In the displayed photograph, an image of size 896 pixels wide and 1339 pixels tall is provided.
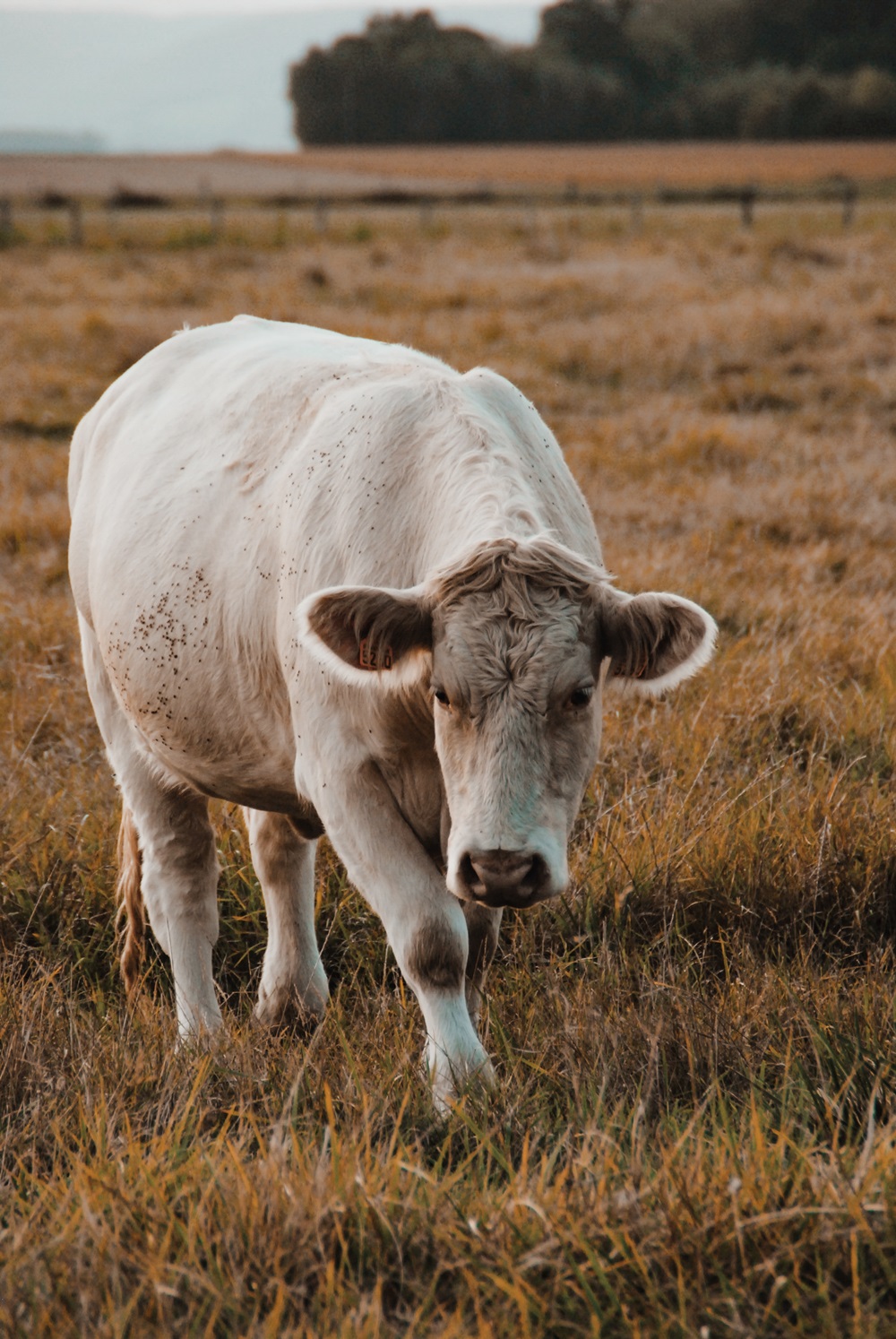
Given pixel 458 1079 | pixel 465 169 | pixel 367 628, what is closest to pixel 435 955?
pixel 458 1079

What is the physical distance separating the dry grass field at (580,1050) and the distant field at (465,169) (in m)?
41.6

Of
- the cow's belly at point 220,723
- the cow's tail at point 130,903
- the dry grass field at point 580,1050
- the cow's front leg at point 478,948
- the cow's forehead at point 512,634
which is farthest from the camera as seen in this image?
the cow's tail at point 130,903

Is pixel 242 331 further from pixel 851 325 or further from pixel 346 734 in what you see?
pixel 851 325

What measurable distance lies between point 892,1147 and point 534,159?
7572 cm

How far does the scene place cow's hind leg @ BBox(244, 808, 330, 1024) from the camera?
365 cm

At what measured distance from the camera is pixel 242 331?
4.29m

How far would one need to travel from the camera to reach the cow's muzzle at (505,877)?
2.47 meters

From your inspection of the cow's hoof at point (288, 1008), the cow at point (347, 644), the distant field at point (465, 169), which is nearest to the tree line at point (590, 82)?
the distant field at point (465, 169)

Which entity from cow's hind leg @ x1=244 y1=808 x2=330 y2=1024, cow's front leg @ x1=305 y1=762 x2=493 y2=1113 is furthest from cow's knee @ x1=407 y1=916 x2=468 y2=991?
cow's hind leg @ x1=244 y1=808 x2=330 y2=1024

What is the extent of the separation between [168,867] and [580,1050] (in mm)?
1491

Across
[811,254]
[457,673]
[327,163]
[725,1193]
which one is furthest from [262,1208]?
[327,163]

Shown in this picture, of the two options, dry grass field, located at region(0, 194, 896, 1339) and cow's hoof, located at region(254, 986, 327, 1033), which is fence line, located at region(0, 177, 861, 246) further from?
cow's hoof, located at region(254, 986, 327, 1033)

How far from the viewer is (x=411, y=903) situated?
9.56 feet

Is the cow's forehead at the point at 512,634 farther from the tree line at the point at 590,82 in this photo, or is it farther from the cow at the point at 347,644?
the tree line at the point at 590,82
